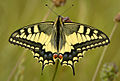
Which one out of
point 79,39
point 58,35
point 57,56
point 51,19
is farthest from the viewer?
point 51,19

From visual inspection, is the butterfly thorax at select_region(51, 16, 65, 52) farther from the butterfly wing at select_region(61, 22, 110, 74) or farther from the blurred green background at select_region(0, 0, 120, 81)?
the blurred green background at select_region(0, 0, 120, 81)

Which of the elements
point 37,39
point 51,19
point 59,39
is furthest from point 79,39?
point 51,19

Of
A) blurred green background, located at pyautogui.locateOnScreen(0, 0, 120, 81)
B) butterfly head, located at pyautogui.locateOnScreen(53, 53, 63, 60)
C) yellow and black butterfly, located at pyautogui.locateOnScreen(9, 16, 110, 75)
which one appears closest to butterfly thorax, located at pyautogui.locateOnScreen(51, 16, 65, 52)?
yellow and black butterfly, located at pyautogui.locateOnScreen(9, 16, 110, 75)

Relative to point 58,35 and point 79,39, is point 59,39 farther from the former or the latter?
point 79,39

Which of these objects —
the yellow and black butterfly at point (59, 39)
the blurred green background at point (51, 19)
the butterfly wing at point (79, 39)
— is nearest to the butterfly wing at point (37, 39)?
the yellow and black butterfly at point (59, 39)

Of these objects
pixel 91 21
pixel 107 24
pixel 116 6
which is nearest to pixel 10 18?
pixel 91 21

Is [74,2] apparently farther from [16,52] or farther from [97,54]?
[16,52]
